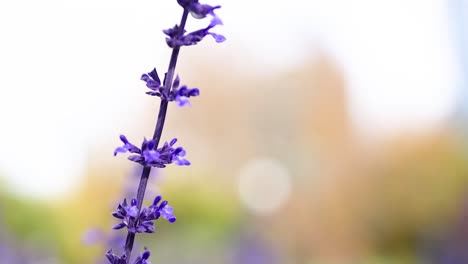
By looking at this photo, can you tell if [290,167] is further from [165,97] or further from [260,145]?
[165,97]

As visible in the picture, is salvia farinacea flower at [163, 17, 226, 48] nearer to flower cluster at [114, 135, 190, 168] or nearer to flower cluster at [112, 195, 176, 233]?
flower cluster at [114, 135, 190, 168]

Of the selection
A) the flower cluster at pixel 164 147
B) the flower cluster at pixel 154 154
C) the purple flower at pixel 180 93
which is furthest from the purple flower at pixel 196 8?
the flower cluster at pixel 154 154

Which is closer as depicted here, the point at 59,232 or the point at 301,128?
the point at 59,232

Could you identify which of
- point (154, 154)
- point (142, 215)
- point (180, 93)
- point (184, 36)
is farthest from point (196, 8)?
point (142, 215)

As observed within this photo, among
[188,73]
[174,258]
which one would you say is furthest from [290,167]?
[174,258]

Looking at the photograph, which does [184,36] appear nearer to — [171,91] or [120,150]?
[171,91]

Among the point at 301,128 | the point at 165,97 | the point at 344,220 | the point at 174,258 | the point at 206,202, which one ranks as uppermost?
the point at 301,128

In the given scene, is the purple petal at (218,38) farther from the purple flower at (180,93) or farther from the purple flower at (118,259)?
the purple flower at (118,259)
